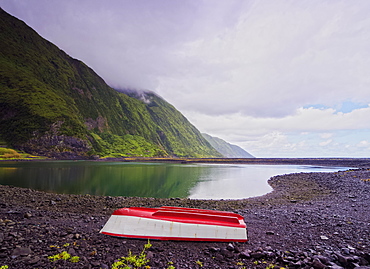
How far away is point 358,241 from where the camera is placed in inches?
361

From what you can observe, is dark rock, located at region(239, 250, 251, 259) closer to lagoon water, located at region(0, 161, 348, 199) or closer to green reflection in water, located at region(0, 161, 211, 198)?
lagoon water, located at region(0, 161, 348, 199)

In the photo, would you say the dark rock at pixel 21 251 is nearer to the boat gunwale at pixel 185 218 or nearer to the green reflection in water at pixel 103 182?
the boat gunwale at pixel 185 218

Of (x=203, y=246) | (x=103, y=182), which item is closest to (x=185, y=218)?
(x=203, y=246)

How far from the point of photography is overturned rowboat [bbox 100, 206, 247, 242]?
30.3 ft

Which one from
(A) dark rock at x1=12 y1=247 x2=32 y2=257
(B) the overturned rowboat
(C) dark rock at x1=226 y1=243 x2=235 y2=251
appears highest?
(B) the overturned rowboat

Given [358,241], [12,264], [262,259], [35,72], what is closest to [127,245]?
[12,264]

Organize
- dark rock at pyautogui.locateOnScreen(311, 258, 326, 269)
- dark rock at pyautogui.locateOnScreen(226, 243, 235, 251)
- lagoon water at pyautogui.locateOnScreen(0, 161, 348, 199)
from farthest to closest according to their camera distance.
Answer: lagoon water at pyautogui.locateOnScreen(0, 161, 348, 199) → dark rock at pyautogui.locateOnScreen(226, 243, 235, 251) → dark rock at pyautogui.locateOnScreen(311, 258, 326, 269)

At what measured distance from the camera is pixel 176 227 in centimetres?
944

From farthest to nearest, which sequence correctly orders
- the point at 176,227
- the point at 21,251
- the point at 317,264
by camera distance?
the point at 176,227
the point at 21,251
the point at 317,264

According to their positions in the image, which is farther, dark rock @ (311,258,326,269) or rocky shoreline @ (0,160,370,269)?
rocky shoreline @ (0,160,370,269)

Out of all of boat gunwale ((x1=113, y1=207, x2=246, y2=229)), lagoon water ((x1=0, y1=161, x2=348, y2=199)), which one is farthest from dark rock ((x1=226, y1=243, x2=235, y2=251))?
lagoon water ((x1=0, y1=161, x2=348, y2=199))

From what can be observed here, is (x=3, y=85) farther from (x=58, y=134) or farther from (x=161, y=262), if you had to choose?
(x=161, y=262)

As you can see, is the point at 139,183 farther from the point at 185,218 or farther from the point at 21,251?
the point at 21,251

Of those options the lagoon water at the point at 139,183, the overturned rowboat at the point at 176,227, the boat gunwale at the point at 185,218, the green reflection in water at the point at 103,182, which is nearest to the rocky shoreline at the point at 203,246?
the overturned rowboat at the point at 176,227
